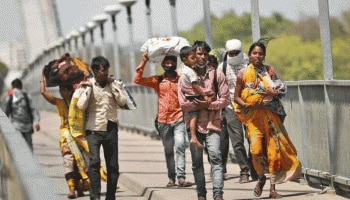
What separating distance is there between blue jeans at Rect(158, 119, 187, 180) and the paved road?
27 centimetres

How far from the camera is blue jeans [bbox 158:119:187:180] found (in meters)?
17.5

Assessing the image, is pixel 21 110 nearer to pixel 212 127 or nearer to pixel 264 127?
pixel 264 127

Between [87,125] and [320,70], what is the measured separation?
3.57 metres

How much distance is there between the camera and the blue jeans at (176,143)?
57.4ft

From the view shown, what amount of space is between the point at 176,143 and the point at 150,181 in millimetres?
1361

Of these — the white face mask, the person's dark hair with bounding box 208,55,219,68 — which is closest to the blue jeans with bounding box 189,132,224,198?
the person's dark hair with bounding box 208,55,219,68

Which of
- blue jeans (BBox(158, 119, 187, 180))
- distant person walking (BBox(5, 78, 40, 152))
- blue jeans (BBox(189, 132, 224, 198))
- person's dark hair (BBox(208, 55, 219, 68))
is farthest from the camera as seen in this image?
distant person walking (BBox(5, 78, 40, 152))

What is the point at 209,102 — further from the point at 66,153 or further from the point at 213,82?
the point at 66,153

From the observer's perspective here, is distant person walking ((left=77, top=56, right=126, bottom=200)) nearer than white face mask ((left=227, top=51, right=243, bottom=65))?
Yes

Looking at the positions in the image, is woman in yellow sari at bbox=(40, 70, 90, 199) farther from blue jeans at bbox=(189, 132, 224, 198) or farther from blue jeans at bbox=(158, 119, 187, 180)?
blue jeans at bbox=(189, 132, 224, 198)

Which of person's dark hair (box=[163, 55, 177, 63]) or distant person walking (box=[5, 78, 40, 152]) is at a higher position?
person's dark hair (box=[163, 55, 177, 63])

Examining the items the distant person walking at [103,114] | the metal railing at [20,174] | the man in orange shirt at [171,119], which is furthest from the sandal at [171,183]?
the metal railing at [20,174]

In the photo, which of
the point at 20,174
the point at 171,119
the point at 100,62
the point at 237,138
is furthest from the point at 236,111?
the point at 20,174

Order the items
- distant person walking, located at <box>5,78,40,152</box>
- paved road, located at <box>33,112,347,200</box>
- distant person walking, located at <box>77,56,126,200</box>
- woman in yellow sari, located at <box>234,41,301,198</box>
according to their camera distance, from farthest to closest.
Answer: distant person walking, located at <box>5,78,40,152</box> < paved road, located at <box>33,112,347,200</box> < distant person walking, located at <box>77,56,126,200</box> < woman in yellow sari, located at <box>234,41,301,198</box>
